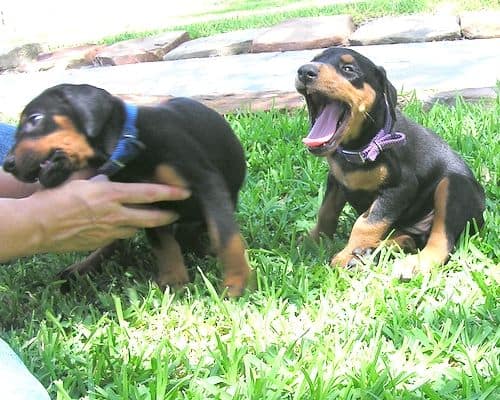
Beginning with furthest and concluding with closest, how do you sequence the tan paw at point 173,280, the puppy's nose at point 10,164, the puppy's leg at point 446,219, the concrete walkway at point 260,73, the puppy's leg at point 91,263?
1. the concrete walkway at point 260,73
2. the puppy's leg at point 91,263
3. the tan paw at point 173,280
4. the puppy's leg at point 446,219
5. the puppy's nose at point 10,164

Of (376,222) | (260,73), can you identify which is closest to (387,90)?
(376,222)

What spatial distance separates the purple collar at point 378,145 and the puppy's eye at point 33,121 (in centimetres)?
124

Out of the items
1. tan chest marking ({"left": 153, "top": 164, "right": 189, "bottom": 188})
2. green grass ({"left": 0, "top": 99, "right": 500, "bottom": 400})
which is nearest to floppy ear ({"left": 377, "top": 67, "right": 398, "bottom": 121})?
green grass ({"left": 0, "top": 99, "right": 500, "bottom": 400})

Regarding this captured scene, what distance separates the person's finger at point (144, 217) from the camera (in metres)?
2.87

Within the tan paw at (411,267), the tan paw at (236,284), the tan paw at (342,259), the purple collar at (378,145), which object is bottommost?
the tan paw at (411,267)

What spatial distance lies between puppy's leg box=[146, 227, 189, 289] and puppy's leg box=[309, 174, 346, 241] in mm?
631

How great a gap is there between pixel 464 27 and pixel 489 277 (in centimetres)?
557

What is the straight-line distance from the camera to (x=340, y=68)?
3.20m

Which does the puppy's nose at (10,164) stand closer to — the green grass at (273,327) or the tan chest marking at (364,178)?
the green grass at (273,327)


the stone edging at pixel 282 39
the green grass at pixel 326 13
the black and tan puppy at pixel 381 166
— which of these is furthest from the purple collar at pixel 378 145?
the green grass at pixel 326 13

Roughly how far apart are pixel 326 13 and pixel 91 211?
7.76m

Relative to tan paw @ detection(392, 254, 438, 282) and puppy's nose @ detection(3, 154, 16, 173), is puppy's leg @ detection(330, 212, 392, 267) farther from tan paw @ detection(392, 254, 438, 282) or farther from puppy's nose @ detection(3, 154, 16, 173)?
puppy's nose @ detection(3, 154, 16, 173)

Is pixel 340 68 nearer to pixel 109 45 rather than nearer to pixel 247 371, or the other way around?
pixel 247 371

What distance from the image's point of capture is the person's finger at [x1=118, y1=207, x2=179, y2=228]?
2865 millimetres
